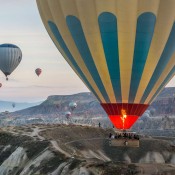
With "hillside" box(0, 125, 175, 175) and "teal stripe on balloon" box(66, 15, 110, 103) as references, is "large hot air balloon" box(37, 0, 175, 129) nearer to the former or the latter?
"teal stripe on balloon" box(66, 15, 110, 103)

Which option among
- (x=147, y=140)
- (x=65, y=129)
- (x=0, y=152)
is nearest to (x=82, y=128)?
(x=65, y=129)

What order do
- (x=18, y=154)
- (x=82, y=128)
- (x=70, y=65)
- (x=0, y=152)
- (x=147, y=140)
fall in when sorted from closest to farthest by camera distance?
(x=70, y=65), (x=18, y=154), (x=0, y=152), (x=147, y=140), (x=82, y=128)

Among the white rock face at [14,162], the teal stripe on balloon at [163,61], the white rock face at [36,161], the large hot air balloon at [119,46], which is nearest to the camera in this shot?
the large hot air balloon at [119,46]

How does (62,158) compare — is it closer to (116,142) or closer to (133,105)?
(116,142)

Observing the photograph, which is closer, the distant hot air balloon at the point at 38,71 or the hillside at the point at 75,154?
the hillside at the point at 75,154

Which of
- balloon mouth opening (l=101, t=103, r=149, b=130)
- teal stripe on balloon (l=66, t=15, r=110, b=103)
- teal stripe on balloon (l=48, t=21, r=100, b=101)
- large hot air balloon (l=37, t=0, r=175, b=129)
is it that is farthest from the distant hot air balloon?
balloon mouth opening (l=101, t=103, r=149, b=130)

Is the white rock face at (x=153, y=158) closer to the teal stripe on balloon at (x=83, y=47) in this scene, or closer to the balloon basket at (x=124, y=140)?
the balloon basket at (x=124, y=140)


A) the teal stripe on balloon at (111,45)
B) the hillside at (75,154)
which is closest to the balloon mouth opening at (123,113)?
the teal stripe on balloon at (111,45)

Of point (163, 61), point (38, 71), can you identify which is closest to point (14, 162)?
point (163, 61)
